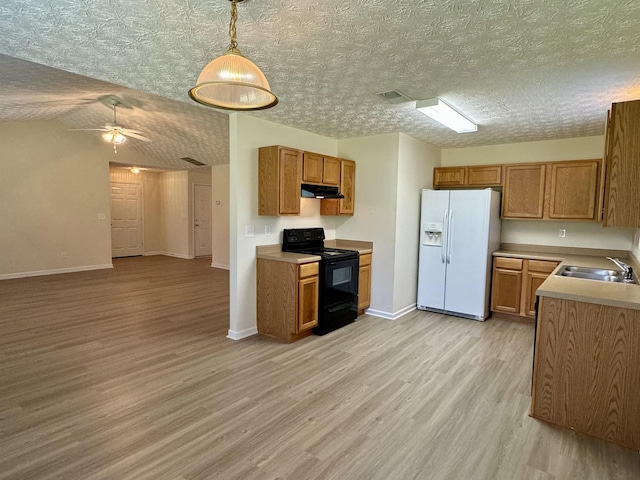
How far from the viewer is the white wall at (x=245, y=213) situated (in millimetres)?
3846

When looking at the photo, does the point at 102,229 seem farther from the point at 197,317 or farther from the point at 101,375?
the point at 101,375

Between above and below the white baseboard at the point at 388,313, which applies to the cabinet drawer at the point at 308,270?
above

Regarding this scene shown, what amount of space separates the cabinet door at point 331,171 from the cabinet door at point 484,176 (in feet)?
6.54

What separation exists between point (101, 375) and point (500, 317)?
15.3 feet

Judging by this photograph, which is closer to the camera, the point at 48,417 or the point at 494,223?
the point at 48,417

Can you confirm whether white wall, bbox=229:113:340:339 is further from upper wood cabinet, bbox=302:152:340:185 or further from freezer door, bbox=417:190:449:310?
freezer door, bbox=417:190:449:310

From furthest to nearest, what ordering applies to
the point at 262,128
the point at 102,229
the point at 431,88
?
the point at 102,229 → the point at 262,128 → the point at 431,88

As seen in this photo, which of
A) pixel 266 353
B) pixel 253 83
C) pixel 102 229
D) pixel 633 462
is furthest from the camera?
pixel 102 229

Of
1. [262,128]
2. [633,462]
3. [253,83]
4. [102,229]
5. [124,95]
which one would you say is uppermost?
[124,95]

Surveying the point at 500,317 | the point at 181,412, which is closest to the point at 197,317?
the point at 181,412

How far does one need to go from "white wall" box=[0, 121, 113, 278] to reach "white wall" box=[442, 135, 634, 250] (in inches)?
286

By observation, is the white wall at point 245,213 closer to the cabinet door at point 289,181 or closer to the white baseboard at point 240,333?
the white baseboard at point 240,333

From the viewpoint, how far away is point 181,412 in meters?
2.53

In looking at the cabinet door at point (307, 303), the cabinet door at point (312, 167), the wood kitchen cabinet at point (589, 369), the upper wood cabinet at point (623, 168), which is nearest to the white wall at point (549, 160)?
the cabinet door at point (312, 167)
